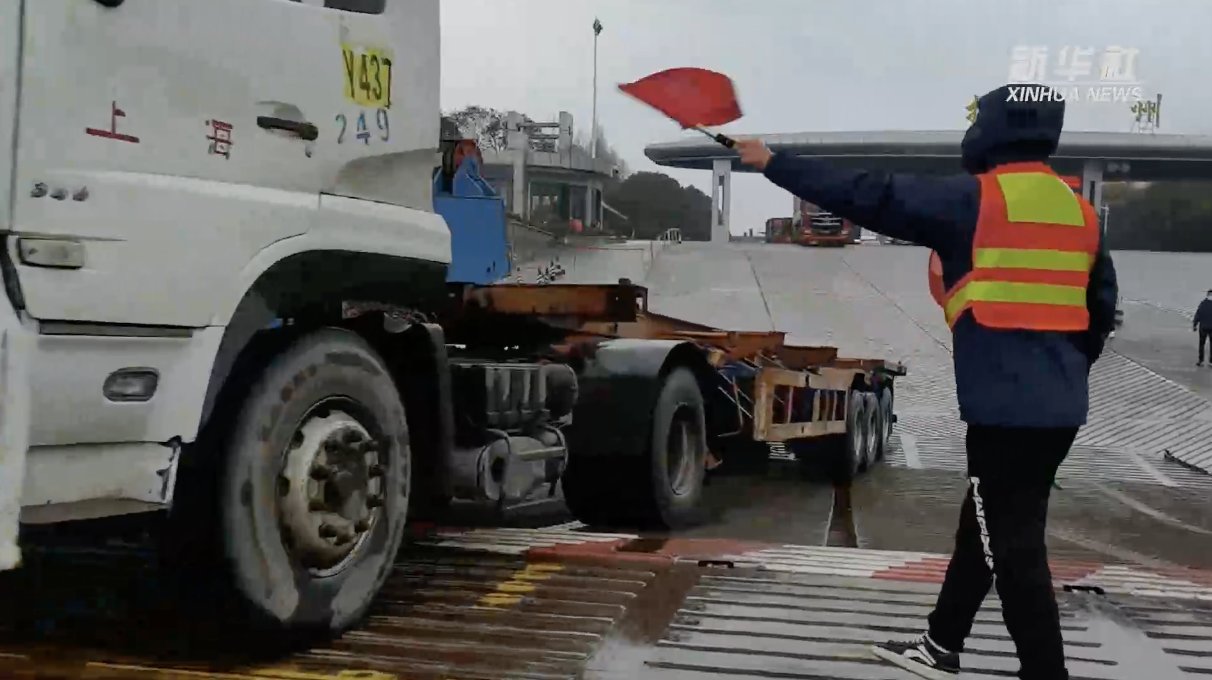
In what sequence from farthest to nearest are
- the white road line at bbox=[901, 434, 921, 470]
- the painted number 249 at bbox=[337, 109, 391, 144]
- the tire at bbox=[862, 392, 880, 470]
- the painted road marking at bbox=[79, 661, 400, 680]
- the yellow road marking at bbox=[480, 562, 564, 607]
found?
the white road line at bbox=[901, 434, 921, 470] < the tire at bbox=[862, 392, 880, 470] < the yellow road marking at bbox=[480, 562, 564, 607] < the painted number 249 at bbox=[337, 109, 391, 144] < the painted road marking at bbox=[79, 661, 400, 680]

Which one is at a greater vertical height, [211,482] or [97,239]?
[97,239]

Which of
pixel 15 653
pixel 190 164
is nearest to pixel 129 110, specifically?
pixel 190 164

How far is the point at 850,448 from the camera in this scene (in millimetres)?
11102

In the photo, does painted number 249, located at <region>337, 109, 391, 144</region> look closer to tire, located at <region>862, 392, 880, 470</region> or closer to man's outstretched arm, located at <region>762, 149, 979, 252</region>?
man's outstretched arm, located at <region>762, 149, 979, 252</region>

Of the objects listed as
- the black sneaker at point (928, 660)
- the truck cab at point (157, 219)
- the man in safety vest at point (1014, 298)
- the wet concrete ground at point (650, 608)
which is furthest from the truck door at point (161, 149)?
the black sneaker at point (928, 660)

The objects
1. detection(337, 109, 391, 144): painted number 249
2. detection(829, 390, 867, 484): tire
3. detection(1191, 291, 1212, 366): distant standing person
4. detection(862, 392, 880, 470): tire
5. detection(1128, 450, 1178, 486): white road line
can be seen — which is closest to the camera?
detection(337, 109, 391, 144): painted number 249

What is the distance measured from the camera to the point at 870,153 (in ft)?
186

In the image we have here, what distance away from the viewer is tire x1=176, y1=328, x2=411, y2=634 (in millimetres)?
3365

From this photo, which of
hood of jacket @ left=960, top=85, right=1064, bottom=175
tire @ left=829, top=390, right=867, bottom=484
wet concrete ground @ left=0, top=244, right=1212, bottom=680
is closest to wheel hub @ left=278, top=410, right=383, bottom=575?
wet concrete ground @ left=0, top=244, right=1212, bottom=680

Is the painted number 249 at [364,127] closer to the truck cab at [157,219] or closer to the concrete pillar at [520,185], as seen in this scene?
the truck cab at [157,219]

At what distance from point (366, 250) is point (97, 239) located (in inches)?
42.5

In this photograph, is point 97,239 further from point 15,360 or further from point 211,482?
point 211,482

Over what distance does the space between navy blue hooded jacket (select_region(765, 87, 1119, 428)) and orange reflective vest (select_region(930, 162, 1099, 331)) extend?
0.11ft

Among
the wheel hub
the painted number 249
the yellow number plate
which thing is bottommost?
the wheel hub
